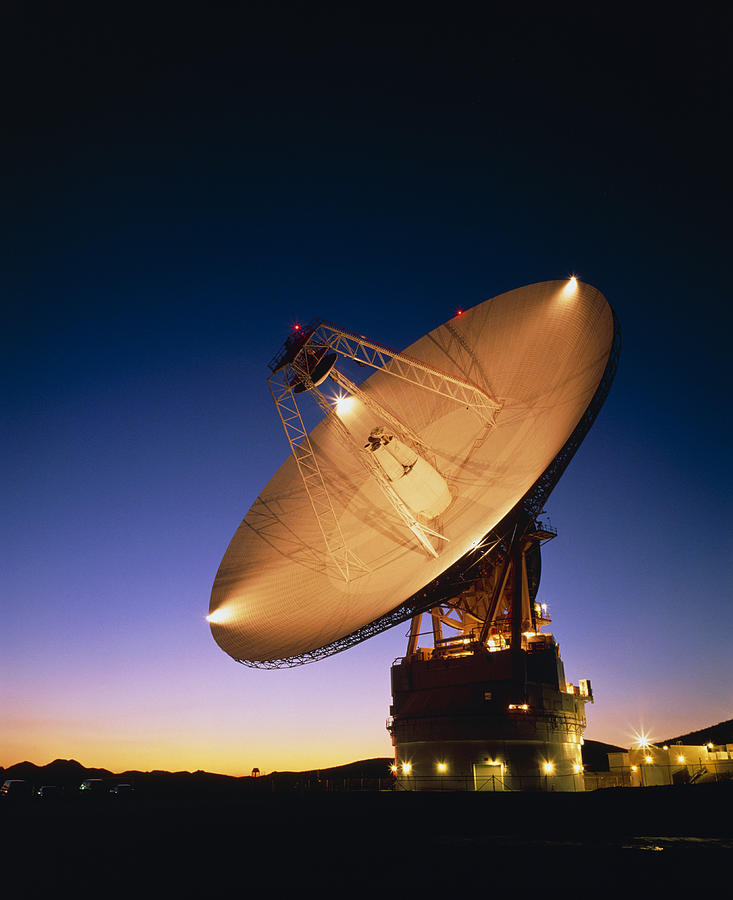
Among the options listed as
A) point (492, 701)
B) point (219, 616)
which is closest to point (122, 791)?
point (219, 616)

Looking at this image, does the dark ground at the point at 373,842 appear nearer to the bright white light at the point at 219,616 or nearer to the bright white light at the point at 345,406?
the bright white light at the point at 219,616

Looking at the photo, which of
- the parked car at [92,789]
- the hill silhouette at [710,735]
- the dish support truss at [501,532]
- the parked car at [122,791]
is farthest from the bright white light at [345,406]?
the hill silhouette at [710,735]

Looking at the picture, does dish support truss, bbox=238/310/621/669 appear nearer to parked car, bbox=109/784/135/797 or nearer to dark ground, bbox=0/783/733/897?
dark ground, bbox=0/783/733/897

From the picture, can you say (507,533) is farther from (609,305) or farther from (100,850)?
(100,850)

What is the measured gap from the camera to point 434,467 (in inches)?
961

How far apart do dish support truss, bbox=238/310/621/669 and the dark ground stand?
210 inches

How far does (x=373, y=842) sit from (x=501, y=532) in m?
9.50

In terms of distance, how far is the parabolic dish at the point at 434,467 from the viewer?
20406 millimetres

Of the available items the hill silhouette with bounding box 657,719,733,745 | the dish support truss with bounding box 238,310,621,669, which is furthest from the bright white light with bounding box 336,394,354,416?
the hill silhouette with bounding box 657,719,733,745

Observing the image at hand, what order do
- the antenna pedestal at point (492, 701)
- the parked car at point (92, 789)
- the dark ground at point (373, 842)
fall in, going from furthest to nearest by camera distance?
the parked car at point (92, 789) → the antenna pedestal at point (492, 701) → the dark ground at point (373, 842)

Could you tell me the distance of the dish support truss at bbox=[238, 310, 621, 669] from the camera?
19.1 metres

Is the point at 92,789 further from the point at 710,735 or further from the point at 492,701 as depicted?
the point at 710,735

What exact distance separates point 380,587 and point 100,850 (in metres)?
10.7

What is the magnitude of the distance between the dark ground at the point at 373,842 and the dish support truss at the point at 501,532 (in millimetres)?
5347
